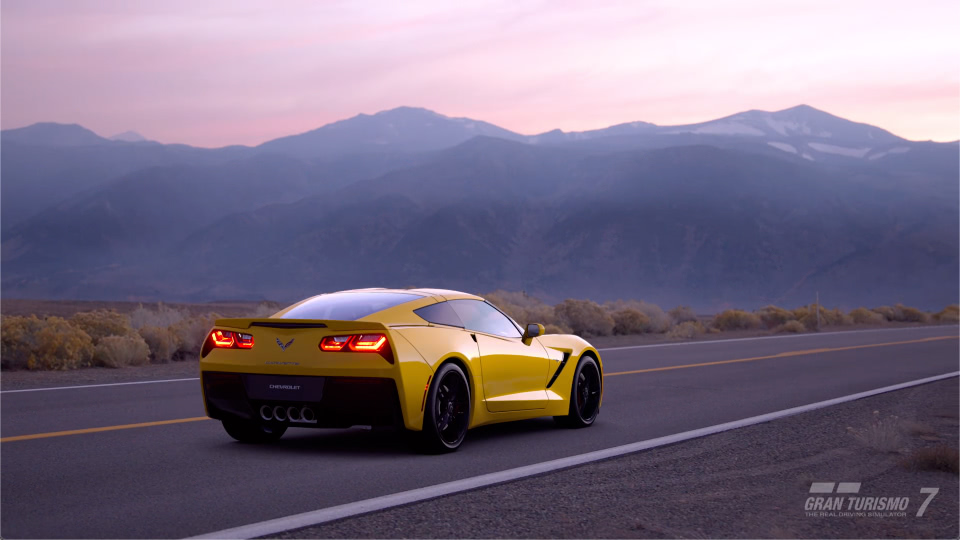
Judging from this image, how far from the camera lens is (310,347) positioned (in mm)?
8742

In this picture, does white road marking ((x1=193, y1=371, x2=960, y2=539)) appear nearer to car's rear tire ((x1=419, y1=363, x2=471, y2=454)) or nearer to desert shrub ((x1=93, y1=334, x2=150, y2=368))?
car's rear tire ((x1=419, y1=363, x2=471, y2=454))

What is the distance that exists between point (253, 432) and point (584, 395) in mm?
3626

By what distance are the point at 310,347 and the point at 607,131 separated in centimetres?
19032

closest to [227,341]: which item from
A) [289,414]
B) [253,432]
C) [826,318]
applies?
[289,414]

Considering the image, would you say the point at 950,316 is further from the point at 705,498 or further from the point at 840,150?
the point at 840,150

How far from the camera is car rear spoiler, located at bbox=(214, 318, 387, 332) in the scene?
28.6 feet

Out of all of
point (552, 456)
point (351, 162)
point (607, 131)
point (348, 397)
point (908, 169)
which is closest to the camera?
point (348, 397)

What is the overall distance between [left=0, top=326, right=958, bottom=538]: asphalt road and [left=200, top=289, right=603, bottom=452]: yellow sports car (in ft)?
1.12

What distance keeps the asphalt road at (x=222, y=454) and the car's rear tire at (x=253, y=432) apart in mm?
198

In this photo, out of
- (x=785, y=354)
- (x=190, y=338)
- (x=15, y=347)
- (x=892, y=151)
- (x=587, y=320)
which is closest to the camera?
(x=15, y=347)

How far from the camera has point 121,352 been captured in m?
20.1

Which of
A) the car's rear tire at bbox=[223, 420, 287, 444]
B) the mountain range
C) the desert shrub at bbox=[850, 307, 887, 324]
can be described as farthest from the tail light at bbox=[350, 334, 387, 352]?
the mountain range

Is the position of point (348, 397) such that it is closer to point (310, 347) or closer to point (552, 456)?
point (310, 347)

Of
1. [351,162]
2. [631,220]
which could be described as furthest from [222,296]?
[351,162]
